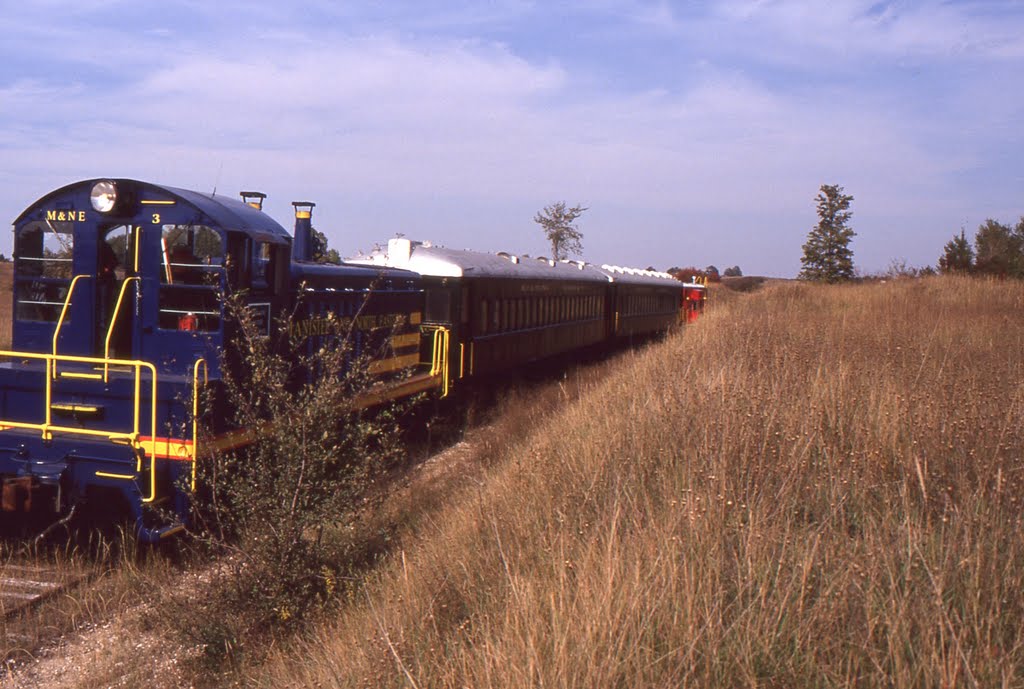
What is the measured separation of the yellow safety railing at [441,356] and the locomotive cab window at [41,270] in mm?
6056

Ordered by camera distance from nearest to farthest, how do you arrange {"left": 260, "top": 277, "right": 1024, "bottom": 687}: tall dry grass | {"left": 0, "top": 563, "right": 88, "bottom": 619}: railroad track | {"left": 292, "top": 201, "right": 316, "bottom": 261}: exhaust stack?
{"left": 260, "top": 277, "right": 1024, "bottom": 687}: tall dry grass < {"left": 0, "top": 563, "right": 88, "bottom": 619}: railroad track < {"left": 292, "top": 201, "right": 316, "bottom": 261}: exhaust stack

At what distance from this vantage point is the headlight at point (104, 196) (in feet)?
25.2

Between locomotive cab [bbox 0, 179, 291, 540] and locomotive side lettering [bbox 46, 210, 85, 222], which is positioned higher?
locomotive side lettering [bbox 46, 210, 85, 222]

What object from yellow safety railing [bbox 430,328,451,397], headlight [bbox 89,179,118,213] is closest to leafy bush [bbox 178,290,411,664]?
headlight [bbox 89,179,118,213]

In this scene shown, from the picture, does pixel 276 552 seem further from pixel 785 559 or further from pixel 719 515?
pixel 785 559

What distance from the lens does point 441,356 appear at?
44.5 ft

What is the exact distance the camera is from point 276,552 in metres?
6.08

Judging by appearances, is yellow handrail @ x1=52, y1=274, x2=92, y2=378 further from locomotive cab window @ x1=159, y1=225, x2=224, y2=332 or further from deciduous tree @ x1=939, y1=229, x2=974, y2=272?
deciduous tree @ x1=939, y1=229, x2=974, y2=272

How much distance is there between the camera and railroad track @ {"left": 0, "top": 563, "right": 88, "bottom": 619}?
6352 millimetres

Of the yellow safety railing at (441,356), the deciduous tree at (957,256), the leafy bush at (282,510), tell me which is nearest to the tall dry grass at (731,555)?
the leafy bush at (282,510)

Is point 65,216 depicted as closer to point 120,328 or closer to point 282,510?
point 120,328

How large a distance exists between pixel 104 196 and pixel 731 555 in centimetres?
603

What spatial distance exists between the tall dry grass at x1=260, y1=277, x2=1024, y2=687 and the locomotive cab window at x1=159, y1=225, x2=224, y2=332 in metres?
2.53

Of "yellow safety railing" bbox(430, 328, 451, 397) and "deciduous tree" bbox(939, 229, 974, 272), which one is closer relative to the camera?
"yellow safety railing" bbox(430, 328, 451, 397)
